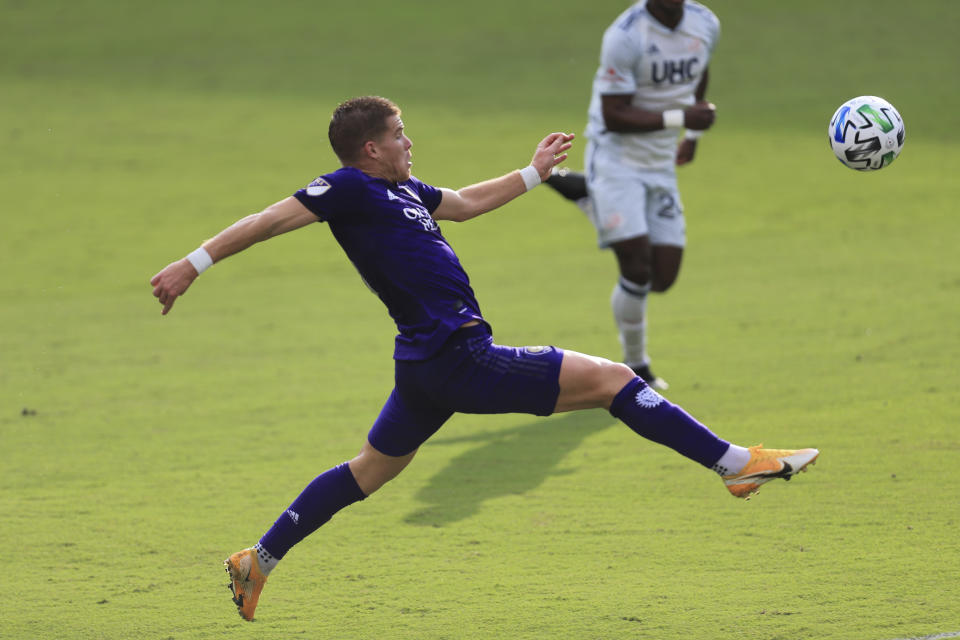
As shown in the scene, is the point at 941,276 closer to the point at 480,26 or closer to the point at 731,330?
the point at 731,330

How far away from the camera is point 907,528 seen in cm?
602

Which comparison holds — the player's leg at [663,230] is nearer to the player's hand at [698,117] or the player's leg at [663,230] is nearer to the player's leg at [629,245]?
the player's leg at [629,245]

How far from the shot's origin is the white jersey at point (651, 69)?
9070 millimetres

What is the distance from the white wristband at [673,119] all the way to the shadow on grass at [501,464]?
7.01 feet

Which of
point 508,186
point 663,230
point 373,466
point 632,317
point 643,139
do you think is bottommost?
point 632,317

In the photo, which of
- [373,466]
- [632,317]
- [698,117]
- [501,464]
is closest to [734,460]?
[373,466]

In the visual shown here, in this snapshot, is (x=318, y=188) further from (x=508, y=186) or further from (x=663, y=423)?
(x=663, y=423)

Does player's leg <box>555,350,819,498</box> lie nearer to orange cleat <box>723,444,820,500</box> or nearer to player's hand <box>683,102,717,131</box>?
orange cleat <box>723,444,820,500</box>

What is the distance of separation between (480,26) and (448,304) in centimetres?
2288

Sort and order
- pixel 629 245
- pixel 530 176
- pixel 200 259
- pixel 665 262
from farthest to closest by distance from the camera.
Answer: pixel 665 262, pixel 629 245, pixel 530 176, pixel 200 259

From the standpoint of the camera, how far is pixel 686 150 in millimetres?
10188

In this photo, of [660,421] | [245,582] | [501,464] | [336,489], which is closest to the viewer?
[660,421]

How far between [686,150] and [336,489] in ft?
18.9

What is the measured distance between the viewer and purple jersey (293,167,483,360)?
4.97 m
